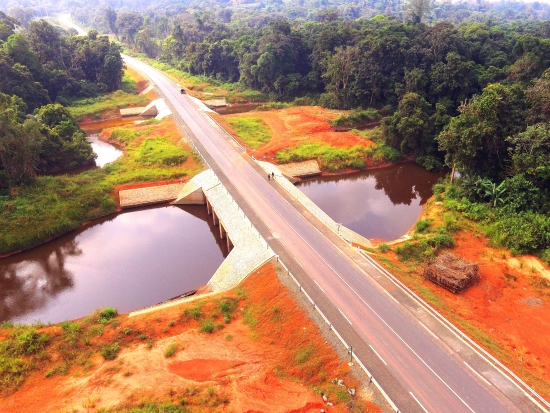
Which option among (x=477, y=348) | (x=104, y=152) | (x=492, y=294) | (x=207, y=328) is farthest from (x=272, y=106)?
(x=477, y=348)

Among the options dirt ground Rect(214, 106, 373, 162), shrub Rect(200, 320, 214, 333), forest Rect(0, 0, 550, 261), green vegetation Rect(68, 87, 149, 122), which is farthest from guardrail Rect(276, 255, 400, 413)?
green vegetation Rect(68, 87, 149, 122)

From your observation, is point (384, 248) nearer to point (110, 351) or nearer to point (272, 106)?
point (110, 351)

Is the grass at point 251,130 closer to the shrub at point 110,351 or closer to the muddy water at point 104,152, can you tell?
the muddy water at point 104,152

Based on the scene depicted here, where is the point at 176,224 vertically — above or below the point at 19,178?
below

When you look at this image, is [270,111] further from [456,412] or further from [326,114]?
[456,412]

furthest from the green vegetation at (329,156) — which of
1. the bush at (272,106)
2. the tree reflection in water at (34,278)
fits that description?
the tree reflection in water at (34,278)

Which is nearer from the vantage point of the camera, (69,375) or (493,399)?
(493,399)

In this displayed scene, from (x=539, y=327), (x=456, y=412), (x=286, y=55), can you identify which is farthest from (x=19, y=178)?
(x=286, y=55)
